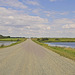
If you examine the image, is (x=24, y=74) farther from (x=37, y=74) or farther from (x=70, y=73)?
(x=70, y=73)

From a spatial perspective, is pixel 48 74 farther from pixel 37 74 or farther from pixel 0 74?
pixel 0 74

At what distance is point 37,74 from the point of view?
6.80 metres

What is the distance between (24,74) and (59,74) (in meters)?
1.84

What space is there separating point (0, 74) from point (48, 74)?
2.52 m

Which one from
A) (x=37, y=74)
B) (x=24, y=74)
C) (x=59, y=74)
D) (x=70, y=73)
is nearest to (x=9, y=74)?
(x=24, y=74)

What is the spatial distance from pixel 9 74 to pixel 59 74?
8.64ft

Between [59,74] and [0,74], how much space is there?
10.2 ft

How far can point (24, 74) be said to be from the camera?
681 cm

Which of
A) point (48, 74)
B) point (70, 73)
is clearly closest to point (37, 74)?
point (48, 74)

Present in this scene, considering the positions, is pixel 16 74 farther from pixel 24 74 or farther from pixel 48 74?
pixel 48 74

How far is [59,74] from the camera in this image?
686 centimetres

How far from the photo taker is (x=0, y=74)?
22.4ft

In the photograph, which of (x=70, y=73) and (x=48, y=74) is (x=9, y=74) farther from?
(x=70, y=73)

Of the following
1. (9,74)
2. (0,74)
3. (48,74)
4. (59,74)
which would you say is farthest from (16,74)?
(59,74)
